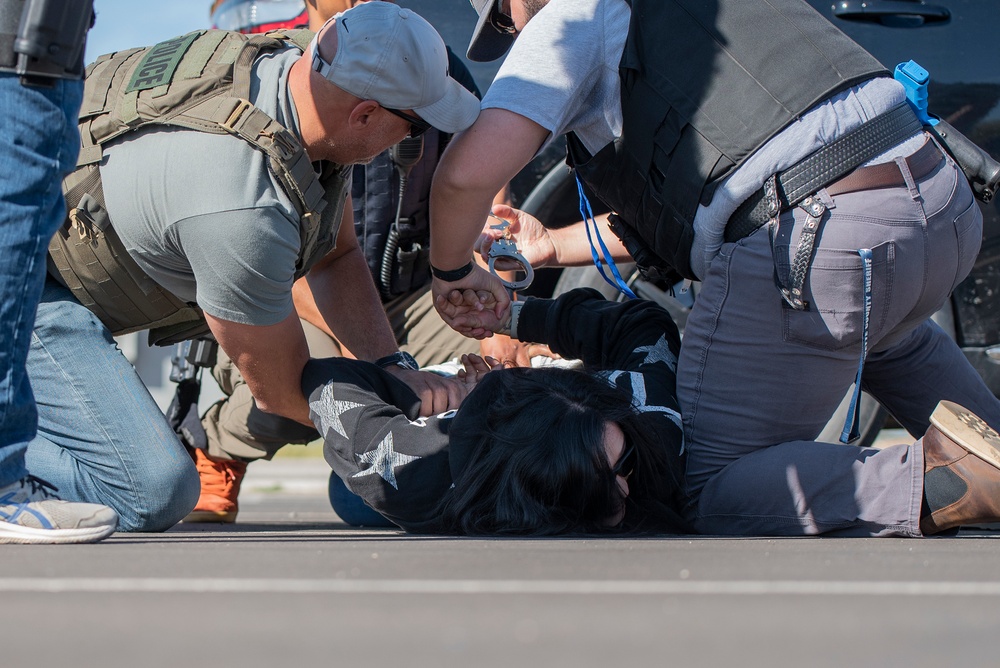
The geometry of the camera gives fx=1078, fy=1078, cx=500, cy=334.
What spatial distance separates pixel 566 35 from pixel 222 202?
2.71 ft

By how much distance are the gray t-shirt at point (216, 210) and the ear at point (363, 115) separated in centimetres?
13

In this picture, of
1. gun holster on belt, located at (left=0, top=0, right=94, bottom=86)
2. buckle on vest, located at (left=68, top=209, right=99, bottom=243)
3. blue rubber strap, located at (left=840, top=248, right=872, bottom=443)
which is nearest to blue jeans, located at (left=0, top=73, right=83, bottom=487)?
gun holster on belt, located at (left=0, top=0, right=94, bottom=86)

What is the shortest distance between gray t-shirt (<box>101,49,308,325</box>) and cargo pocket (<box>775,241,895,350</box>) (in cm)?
107

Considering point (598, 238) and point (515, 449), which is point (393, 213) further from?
point (515, 449)

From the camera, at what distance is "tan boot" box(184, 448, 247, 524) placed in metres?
3.44

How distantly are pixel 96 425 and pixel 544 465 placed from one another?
118cm

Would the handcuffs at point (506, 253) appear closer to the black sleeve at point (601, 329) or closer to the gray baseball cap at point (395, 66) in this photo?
the black sleeve at point (601, 329)

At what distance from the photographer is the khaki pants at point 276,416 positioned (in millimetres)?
3227

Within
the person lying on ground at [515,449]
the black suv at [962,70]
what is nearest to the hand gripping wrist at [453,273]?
the person lying on ground at [515,449]

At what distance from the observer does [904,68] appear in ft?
7.59

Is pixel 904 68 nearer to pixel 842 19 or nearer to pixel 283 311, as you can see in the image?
pixel 842 19

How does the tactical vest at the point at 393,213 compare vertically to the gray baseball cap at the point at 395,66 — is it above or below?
below

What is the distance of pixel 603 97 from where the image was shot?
2.46 metres

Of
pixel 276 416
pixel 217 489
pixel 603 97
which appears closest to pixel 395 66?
pixel 603 97
